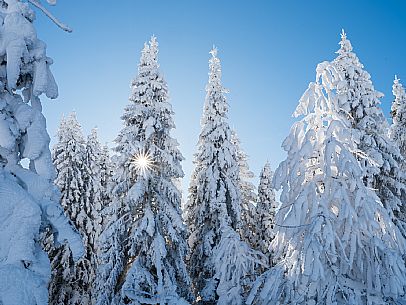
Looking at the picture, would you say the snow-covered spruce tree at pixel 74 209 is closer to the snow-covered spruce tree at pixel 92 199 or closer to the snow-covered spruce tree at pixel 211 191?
the snow-covered spruce tree at pixel 92 199

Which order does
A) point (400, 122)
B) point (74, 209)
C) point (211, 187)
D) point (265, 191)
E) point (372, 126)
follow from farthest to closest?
point (265, 191) → point (74, 209) → point (400, 122) → point (211, 187) → point (372, 126)

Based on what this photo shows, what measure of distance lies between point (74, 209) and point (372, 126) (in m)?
18.5

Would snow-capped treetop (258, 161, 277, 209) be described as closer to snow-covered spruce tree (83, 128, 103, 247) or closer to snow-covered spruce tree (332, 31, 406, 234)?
snow-covered spruce tree (332, 31, 406, 234)

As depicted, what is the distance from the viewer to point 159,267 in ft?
45.2

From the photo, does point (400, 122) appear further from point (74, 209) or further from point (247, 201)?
point (74, 209)

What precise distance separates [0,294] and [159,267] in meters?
10.9

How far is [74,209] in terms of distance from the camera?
24.0 m

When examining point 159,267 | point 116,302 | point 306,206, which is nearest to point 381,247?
point 306,206

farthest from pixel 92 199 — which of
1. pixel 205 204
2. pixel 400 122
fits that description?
pixel 400 122

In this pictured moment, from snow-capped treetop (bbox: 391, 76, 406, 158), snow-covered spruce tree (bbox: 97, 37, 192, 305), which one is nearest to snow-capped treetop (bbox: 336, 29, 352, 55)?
snow-capped treetop (bbox: 391, 76, 406, 158)

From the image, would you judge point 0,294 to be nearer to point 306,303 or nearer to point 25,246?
point 25,246

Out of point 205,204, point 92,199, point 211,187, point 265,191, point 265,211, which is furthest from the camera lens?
point 265,191

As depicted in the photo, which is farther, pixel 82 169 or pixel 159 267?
pixel 82 169

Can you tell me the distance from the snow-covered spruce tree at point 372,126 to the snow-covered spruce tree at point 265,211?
406 inches
